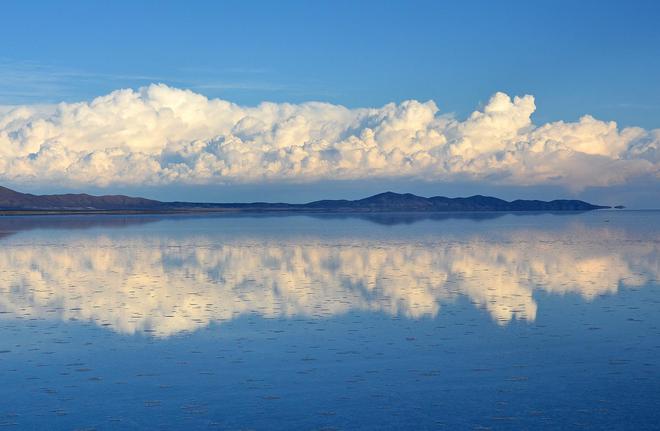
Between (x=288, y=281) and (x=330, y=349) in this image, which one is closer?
(x=330, y=349)

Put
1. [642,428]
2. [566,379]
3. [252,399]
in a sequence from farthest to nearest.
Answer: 1. [566,379]
2. [252,399]
3. [642,428]

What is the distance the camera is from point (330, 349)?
18688mm

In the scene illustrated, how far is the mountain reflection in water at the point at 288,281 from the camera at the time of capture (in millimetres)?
24688

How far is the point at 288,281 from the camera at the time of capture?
3322 centimetres

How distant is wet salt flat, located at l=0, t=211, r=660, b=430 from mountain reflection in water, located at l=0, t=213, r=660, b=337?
0.57 ft

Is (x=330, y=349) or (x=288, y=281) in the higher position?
(x=288, y=281)

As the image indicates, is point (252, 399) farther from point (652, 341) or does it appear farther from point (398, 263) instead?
point (398, 263)

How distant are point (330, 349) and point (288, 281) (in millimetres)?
14666

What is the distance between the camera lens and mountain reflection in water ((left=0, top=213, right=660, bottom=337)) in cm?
2469

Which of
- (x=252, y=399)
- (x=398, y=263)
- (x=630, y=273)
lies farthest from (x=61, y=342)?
(x=630, y=273)

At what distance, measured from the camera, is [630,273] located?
3609cm

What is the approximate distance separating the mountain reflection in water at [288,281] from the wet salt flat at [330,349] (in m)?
0.17

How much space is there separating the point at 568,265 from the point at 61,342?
96.0 feet

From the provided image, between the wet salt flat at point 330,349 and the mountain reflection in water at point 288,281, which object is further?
the mountain reflection in water at point 288,281
